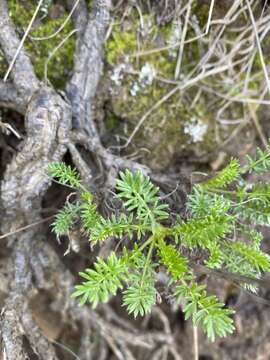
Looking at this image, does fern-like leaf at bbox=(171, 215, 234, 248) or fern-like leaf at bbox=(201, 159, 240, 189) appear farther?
fern-like leaf at bbox=(201, 159, 240, 189)

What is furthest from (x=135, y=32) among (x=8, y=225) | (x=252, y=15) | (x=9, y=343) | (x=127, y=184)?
(x=9, y=343)

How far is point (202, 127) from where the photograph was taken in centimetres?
201

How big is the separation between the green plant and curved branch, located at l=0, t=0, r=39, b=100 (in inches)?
16.0

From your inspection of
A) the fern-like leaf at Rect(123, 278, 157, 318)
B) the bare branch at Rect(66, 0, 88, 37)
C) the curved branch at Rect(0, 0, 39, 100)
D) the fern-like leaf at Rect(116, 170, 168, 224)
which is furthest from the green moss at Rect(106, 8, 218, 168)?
the fern-like leaf at Rect(123, 278, 157, 318)

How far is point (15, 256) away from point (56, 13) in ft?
3.25

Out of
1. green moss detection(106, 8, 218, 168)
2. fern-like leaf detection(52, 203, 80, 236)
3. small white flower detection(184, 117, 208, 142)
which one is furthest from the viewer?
small white flower detection(184, 117, 208, 142)

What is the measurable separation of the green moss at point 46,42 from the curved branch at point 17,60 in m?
0.07

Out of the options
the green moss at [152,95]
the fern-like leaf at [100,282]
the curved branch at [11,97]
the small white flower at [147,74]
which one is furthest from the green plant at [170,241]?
the small white flower at [147,74]

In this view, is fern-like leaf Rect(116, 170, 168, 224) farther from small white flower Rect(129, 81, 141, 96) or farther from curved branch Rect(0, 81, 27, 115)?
small white flower Rect(129, 81, 141, 96)

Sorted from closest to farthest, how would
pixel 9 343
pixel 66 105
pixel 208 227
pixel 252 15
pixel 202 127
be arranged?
pixel 208 227, pixel 9 343, pixel 66 105, pixel 252 15, pixel 202 127

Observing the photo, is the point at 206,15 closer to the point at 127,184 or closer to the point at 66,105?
the point at 66,105

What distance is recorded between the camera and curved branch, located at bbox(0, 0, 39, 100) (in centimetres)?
160

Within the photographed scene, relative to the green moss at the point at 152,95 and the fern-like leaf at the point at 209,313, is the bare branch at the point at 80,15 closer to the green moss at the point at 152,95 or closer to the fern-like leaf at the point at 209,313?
the green moss at the point at 152,95

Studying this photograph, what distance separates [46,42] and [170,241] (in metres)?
0.95
